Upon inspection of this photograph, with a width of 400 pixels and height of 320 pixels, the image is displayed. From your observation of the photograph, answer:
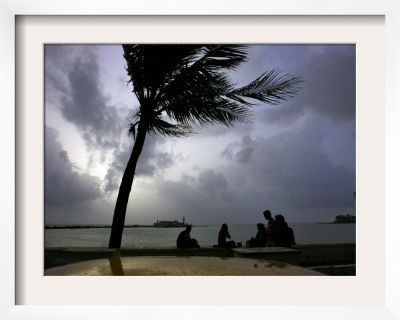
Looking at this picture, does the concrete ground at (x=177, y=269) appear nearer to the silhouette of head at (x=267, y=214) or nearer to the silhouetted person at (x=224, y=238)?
the silhouette of head at (x=267, y=214)

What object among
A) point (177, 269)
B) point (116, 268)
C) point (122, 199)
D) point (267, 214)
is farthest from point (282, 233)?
point (116, 268)

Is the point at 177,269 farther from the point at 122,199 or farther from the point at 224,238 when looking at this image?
the point at 224,238

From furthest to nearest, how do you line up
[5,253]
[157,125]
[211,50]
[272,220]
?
1. [157,125]
2. [272,220]
3. [211,50]
4. [5,253]

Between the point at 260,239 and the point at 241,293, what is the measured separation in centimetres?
331

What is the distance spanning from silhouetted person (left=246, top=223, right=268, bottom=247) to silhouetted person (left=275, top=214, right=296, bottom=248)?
0.34 meters

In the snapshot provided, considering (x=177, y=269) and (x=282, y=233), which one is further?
(x=282, y=233)

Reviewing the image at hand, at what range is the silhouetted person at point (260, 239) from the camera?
16.7 feet

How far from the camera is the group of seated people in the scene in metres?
4.76

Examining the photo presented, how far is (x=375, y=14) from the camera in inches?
74.7

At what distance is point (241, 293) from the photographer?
1.88 meters

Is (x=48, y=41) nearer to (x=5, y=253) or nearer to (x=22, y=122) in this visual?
(x=22, y=122)

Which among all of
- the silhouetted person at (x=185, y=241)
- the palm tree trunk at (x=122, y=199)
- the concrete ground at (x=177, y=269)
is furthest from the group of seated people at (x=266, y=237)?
the concrete ground at (x=177, y=269)
